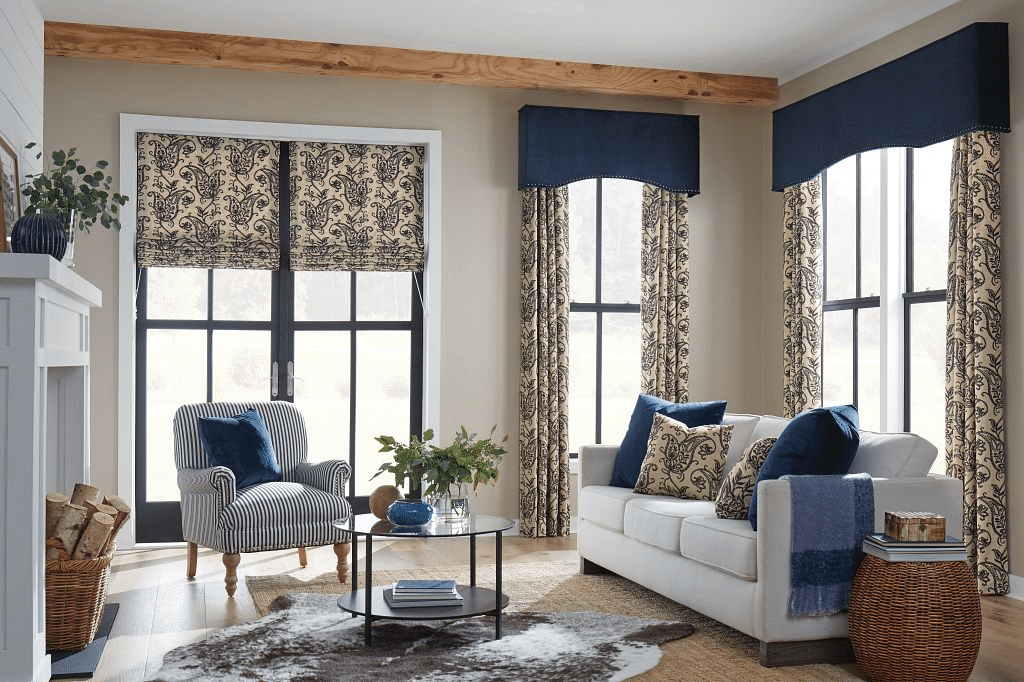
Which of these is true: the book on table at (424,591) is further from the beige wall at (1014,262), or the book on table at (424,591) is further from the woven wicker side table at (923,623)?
the beige wall at (1014,262)

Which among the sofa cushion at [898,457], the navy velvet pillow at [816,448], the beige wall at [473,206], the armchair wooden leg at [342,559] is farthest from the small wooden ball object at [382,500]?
the beige wall at [473,206]

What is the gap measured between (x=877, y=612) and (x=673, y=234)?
12.7ft

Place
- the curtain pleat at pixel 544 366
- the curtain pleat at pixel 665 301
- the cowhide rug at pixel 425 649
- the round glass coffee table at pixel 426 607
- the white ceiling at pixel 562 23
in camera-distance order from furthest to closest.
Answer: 1. the curtain pleat at pixel 665 301
2. the curtain pleat at pixel 544 366
3. the white ceiling at pixel 562 23
4. the round glass coffee table at pixel 426 607
5. the cowhide rug at pixel 425 649

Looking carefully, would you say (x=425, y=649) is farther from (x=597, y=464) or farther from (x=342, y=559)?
(x=597, y=464)

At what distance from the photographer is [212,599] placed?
5.03 metres

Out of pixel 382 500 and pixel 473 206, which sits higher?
pixel 473 206

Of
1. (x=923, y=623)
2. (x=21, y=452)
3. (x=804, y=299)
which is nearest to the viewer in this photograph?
(x=21, y=452)

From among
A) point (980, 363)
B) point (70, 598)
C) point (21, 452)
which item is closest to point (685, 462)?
point (980, 363)

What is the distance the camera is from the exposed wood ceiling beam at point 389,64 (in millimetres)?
6137

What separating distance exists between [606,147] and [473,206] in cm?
98

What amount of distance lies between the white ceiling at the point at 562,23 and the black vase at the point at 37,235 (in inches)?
87.3

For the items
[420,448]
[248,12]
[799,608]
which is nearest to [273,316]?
[248,12]

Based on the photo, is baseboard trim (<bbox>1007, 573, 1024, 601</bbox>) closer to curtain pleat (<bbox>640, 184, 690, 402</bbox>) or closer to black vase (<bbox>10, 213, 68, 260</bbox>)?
curtain pleat (<bbox>640, 184, 690, 402</bbox>)

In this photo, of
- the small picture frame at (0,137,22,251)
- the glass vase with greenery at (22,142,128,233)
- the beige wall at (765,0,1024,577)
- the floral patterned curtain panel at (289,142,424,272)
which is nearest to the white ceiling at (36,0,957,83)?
the beige wall at (765,0,1024,577)
